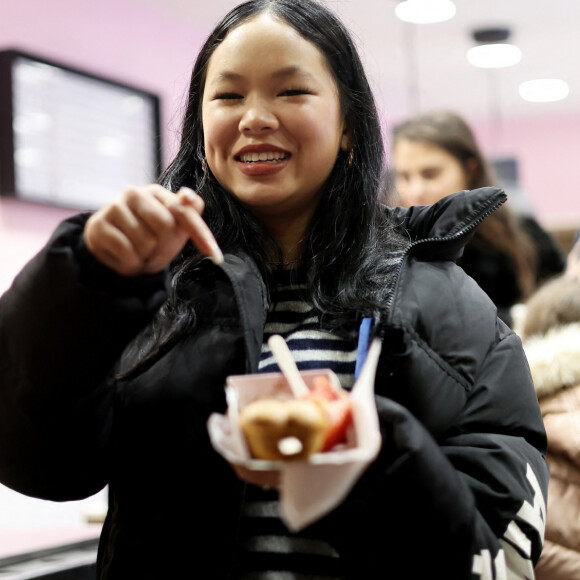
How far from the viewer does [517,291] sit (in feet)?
8.14

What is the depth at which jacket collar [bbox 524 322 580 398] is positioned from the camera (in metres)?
1.56

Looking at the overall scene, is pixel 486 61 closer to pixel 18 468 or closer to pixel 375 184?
pixel 375 184

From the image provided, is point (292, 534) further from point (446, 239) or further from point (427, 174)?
point (427, 174)

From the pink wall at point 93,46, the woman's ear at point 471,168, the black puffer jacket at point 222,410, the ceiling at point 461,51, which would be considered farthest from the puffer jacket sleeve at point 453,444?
the ceiling at point 461,51

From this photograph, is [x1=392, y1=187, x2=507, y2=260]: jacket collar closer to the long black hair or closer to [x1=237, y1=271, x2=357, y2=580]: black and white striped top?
the long black hair

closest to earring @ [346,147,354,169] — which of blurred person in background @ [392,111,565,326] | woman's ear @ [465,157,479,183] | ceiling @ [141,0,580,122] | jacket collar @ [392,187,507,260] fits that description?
jacket collar @ [392,187,507,260]

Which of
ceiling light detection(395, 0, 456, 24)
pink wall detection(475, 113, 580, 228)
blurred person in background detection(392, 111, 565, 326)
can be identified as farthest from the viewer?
pink wall detection(475, 113, 580, 228)

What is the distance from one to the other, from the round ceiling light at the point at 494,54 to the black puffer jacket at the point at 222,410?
3.79 metres

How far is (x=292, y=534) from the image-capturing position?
89cm

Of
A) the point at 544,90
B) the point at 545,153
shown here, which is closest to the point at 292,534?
the point at 544,90

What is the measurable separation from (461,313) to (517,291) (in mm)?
1570

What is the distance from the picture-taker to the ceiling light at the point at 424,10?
3803 mm

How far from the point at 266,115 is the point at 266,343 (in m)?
0.25

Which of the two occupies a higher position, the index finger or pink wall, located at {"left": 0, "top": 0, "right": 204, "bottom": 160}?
pink wall, located at {"left": 0, "top": 0, "right": 204, "bottom": 160}
